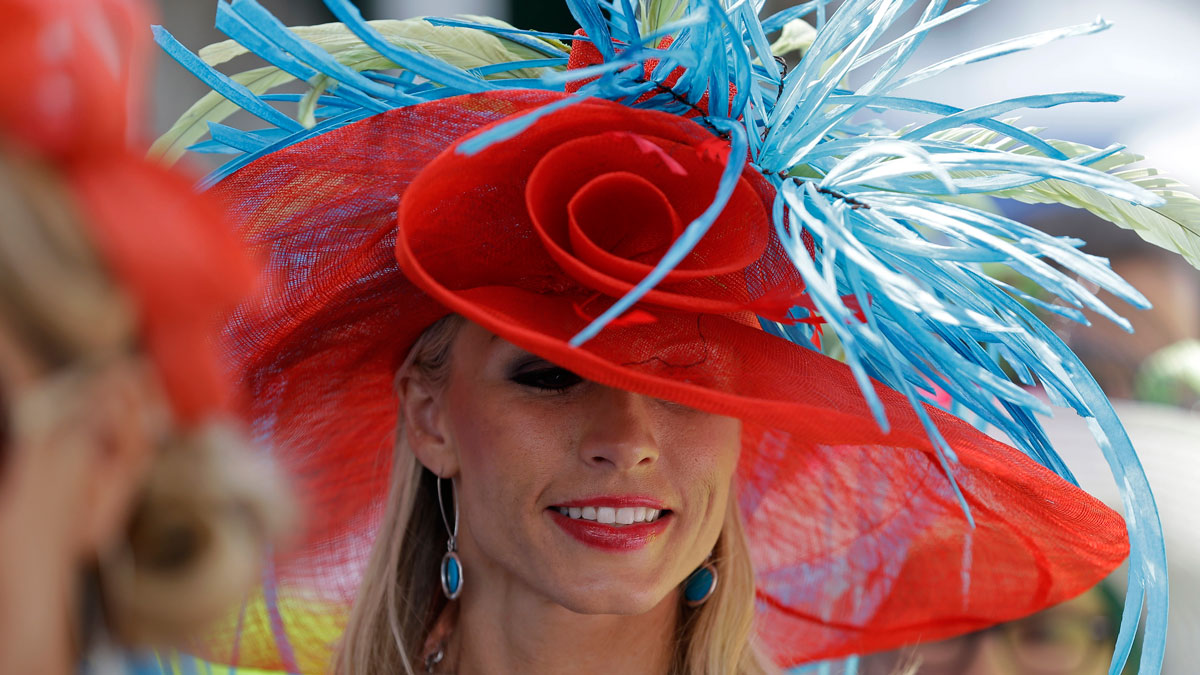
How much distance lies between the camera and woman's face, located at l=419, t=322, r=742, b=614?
1.57 m

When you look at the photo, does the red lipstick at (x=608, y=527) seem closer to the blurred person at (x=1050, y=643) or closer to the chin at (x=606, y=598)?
the chin at (x=606, y=598)

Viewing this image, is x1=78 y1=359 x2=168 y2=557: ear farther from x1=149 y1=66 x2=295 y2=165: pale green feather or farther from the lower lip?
x1=149 y1=66 x2=295 y2=165: pale green feather

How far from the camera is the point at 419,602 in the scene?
1.99m

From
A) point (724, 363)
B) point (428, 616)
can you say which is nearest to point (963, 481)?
point (724, 363)

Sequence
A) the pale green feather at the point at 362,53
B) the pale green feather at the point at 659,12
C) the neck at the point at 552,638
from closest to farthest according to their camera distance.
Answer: the pale green feather at the point at 659,12 < the pale green feather at the point at 362,53 < the neck at the point at 552,638

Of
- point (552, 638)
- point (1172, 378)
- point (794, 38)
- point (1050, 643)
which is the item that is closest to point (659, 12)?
point (794, 38)

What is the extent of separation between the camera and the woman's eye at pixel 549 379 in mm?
1611

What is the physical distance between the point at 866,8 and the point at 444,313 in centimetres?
76

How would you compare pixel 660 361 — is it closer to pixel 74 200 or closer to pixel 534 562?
pixel 534 562

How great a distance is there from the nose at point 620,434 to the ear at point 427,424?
0.90 ft

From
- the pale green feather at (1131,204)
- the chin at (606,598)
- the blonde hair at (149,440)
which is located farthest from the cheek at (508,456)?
the blonde hair at (149,440)

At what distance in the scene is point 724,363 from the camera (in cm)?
144

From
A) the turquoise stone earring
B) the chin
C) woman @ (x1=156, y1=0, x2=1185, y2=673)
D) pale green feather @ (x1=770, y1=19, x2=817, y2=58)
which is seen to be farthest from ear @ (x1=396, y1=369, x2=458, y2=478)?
pale green feather @ (x1=770, y1=19, x2=817, y2=58)

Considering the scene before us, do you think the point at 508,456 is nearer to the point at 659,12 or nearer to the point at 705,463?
the point at 705,463
